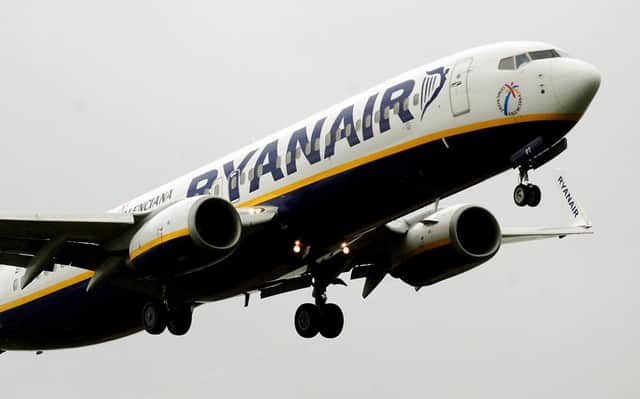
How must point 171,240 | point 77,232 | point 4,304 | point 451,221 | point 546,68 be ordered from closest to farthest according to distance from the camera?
1. point 546,68
2. point 171,240
3. point 77,232
4. point 451,221
5. point 4,304

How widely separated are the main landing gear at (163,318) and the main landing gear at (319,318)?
Result: 10.8 feet

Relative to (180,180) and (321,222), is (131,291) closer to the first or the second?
(180,180)

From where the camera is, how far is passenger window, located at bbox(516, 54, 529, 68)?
27312 mm

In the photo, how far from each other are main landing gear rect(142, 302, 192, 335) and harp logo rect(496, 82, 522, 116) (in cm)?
1066

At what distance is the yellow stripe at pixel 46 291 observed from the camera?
35000mm

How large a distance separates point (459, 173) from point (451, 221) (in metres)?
5.61

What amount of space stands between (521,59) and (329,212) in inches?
222

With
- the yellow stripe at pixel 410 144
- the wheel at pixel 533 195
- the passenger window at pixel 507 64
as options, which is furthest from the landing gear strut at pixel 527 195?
the passenger window at pixel 507 64

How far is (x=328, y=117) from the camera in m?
30.2

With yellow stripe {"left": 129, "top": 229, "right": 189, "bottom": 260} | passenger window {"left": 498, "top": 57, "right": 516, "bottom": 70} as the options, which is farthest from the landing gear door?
yellow stripe {"left": 129, "top": 229, "right": 189, "bottom": 260}

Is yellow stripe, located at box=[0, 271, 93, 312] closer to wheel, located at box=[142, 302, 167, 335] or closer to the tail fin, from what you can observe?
wheel, located at box=[142, 302, 167, 335]

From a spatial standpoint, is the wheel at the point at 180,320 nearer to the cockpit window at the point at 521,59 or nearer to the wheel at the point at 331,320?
the wheel at the point at 331,320

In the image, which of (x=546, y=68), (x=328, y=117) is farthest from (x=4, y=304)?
(x=546, y=68)

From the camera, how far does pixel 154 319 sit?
3247 centimetres
